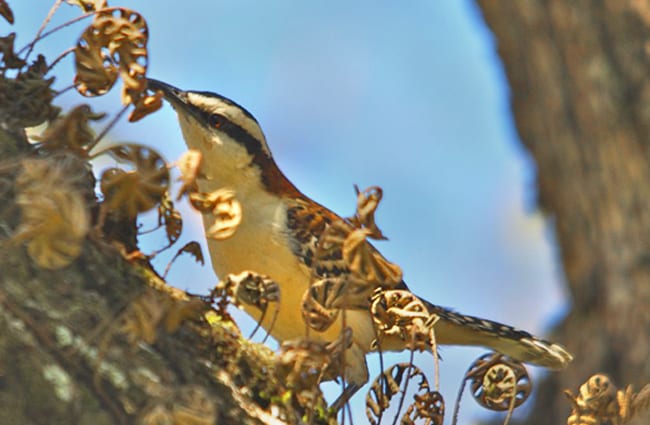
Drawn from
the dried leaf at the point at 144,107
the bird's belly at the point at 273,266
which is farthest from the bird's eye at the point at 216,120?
the dried leaf at the point at 144,107

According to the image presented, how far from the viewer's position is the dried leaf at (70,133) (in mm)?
2850

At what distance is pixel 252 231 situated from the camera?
467 centimetres

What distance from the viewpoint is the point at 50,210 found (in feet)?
7.23

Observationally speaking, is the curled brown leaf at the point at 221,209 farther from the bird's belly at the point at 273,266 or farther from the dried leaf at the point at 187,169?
the bird's belly at the point at 273,266

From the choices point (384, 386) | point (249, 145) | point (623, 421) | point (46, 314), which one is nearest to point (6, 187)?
point (46, 314)

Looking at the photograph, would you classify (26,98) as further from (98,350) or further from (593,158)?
(593,158)

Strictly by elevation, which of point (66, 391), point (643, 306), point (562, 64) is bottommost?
point (66, 391)

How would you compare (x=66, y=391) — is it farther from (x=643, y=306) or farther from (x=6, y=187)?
(x=643, y=306)

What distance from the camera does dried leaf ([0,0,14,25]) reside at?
10.9ft

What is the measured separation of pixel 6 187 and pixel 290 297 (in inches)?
82.0

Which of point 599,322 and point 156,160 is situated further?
point 599,322

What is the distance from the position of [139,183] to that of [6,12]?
109 cm

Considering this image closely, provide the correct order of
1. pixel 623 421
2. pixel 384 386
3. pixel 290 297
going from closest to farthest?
pixel 623 421, pixel 384 386, pixel 290 297

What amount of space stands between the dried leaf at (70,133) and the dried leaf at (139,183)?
0.82 feet
